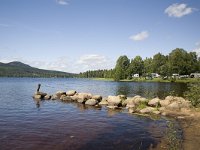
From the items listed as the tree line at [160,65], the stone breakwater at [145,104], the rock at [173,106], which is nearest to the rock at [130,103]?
the stone breakwater at [145,104]

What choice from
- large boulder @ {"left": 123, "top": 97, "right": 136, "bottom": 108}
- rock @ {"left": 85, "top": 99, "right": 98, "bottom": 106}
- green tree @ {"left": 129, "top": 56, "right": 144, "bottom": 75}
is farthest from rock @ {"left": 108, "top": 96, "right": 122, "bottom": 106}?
green tree @ {"left": 129, "top": 56, "right": 144, "bottom": 75}

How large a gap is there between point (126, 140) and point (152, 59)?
149709 millimetres

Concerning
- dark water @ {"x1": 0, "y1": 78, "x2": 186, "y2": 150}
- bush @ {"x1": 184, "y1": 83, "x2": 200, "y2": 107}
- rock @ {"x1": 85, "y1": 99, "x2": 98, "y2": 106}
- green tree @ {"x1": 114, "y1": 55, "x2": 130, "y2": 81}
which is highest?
green tree @ {"x1": 114, "y1": 55, "x2": 130, "y2": 81}

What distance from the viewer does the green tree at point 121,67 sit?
153 meters

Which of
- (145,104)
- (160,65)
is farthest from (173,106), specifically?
(160,65)

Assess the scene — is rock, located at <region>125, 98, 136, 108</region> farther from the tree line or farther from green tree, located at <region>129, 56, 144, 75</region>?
green tree, located at <region>129, 56, 144, 75</region>

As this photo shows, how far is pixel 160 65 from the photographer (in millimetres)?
156375

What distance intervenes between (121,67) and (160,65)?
25.2 m

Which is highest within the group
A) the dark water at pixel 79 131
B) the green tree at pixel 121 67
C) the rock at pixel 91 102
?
the green tree at pixel 121 67

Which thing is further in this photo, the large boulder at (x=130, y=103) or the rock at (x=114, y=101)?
the rock at (x=114, y=101)

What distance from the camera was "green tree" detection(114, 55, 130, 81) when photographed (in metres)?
153

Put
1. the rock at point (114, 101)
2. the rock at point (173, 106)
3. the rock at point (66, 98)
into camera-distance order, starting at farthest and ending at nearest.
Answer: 1. the rock at point (66, 98)
2. the rock at point (114, 101)
3. the rock at point (173, 106)

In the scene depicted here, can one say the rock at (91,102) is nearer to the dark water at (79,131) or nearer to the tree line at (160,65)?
the dark water at (79,131)

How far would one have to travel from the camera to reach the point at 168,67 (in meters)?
138
